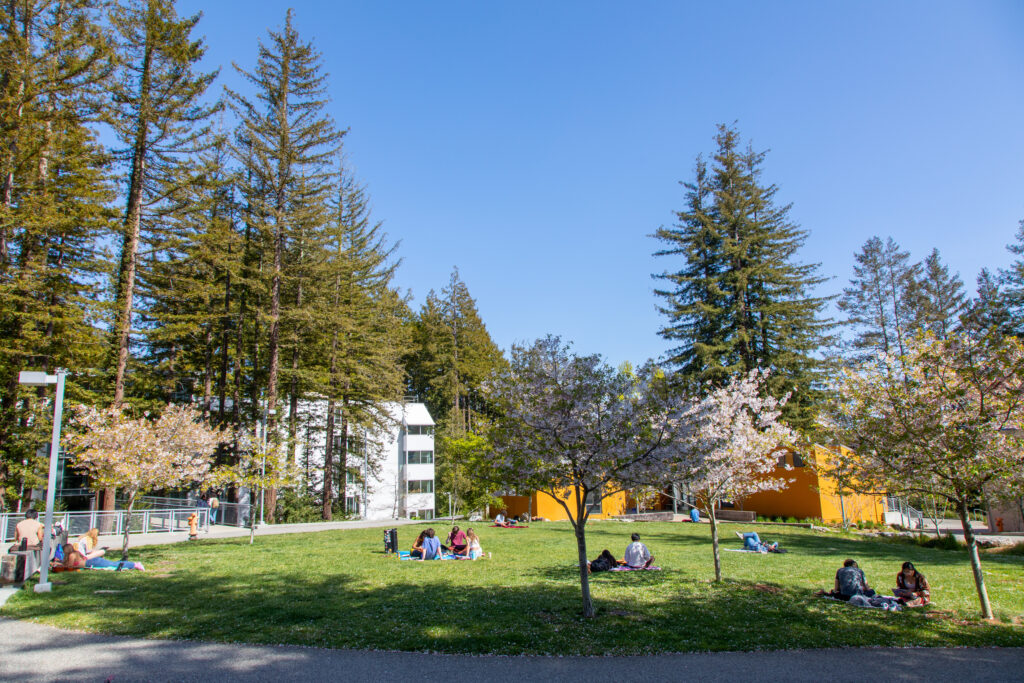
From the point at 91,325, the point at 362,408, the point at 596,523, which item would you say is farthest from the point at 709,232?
the point at 91,325

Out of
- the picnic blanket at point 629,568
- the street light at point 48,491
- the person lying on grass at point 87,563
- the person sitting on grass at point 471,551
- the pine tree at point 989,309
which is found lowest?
the picnic blanket at point 629,568

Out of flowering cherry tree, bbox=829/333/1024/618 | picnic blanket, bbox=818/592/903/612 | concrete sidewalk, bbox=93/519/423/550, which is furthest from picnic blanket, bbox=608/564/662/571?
concrete sidewalk, bbox=93/519/423/550

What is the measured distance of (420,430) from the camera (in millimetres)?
49281

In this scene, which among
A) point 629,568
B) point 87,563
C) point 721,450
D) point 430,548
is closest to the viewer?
point 721,450

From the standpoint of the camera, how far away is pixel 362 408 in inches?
1474

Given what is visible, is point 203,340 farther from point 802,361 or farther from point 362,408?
point 802,361

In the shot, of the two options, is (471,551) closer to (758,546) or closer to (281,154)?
(758,546)

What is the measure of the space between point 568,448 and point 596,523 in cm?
2315

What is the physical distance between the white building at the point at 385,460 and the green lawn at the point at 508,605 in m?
22.5

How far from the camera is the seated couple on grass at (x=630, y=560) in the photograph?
45.3 feet

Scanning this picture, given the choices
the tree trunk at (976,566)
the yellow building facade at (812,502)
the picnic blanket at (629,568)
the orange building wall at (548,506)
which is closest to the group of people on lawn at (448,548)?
the picnic blanket at (629,568)

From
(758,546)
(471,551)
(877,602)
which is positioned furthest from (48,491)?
(758,546)

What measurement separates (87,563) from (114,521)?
381 inches

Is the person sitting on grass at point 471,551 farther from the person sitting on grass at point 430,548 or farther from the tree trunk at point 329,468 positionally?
the tree trunk at point 329,468
